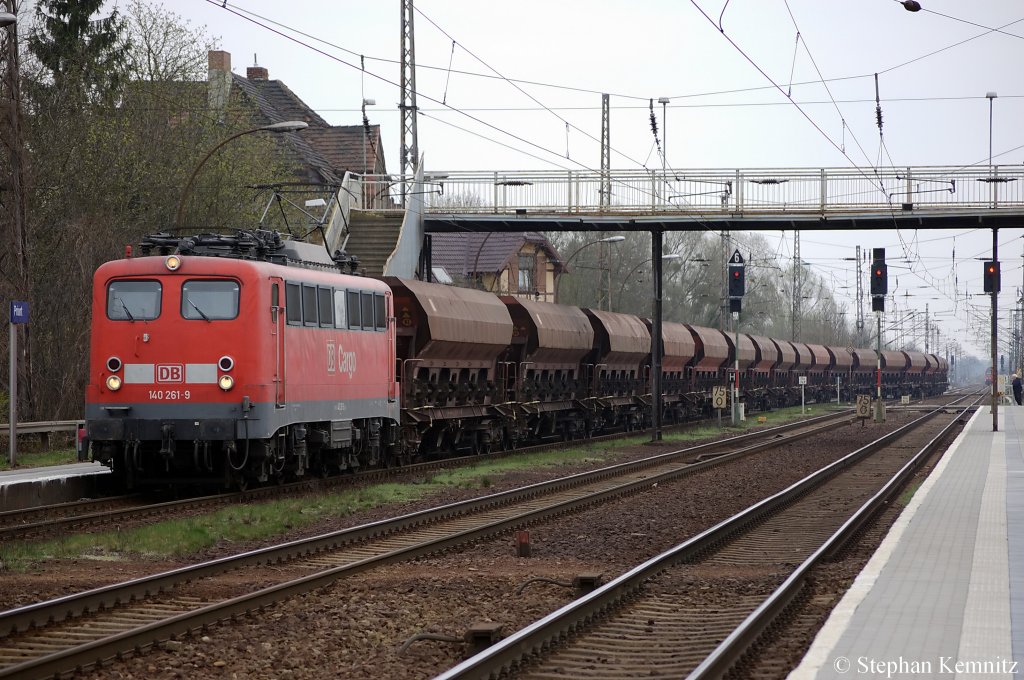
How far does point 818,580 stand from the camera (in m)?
12.4

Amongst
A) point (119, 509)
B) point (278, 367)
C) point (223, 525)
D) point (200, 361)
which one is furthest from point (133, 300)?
point (223, 525)

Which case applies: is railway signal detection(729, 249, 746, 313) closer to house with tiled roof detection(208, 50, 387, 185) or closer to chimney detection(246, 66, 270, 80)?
house with tiled roof detection(208, 50, 387, 185)

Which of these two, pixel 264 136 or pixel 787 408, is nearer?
pixel 264 136

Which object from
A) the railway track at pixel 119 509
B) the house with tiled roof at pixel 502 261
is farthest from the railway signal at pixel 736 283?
the house with tiled roof at pixel 502 261

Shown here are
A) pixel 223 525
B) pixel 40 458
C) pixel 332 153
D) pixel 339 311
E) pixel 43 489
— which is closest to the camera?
pixel 223 525

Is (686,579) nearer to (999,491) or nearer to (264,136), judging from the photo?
(999,491)

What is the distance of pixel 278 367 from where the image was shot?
18.9 metres

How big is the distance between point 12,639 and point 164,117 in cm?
2989

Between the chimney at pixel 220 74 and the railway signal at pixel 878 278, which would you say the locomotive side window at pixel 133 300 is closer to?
the railway signal at pixel 878 278

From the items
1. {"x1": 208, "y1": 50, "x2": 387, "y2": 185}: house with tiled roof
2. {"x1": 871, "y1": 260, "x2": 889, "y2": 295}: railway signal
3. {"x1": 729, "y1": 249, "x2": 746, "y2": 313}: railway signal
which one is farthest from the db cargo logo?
{"x1": 208, "y1": 50, "x2": 387, "y2": 185}: house with tiled roof

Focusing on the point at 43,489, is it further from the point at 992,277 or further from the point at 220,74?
the point at 220,74

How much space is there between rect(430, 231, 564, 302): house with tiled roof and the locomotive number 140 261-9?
50532 millimetres

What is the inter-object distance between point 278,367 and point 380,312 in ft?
15.7

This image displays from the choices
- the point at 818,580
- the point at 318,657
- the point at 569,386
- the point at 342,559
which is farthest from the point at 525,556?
the point at 569,386
